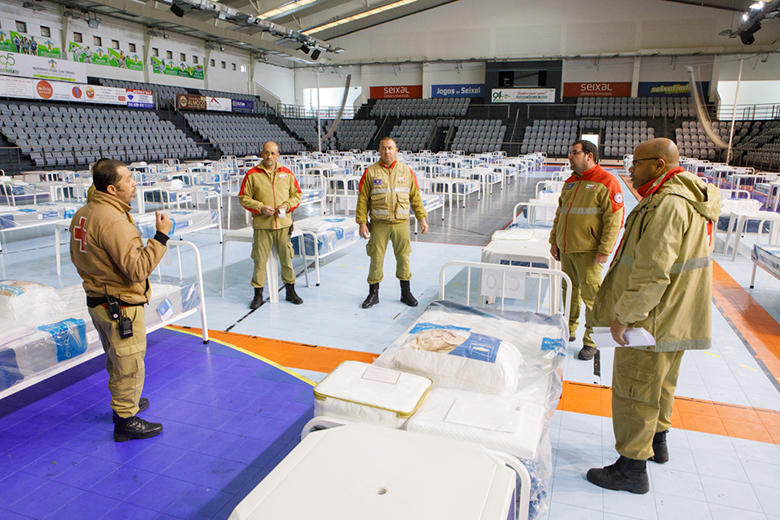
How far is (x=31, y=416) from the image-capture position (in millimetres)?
2998

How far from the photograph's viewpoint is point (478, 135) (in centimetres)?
2581

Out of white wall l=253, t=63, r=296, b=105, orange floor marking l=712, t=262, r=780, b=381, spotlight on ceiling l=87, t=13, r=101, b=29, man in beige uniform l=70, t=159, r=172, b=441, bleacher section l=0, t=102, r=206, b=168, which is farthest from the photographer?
white wall l=253, t=63, r=296, b=105

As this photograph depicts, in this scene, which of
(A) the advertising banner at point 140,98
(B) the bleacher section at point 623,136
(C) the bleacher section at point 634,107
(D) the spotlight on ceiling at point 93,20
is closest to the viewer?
(D) the spotlight on ceiling at point 93,20

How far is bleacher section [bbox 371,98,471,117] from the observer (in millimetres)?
28091

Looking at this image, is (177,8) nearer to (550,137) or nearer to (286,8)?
(286,8)

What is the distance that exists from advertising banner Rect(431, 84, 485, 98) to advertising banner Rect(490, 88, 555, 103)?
1234 millimetres

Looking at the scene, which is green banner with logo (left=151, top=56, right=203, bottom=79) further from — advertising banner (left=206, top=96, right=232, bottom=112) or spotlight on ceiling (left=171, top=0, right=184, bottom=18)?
spotlight on ceiling (left=171, top=0, right=184, bottom=18)

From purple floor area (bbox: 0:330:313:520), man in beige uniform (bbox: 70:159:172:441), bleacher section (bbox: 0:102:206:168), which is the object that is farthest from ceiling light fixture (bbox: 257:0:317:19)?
man in beige uniform (bbox: 70:159:172:441)

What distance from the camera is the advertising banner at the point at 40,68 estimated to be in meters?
16.1

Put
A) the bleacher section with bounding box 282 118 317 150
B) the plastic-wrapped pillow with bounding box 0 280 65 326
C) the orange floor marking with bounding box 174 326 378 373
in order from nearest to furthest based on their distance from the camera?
the plastic-wrapped pillow with bounding box 0 280 65 326
the orange floor marking with bounding box 174 326 378 373
the bleacher section with bounding box 282 118 317 150

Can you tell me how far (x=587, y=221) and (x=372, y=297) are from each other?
7.05 ft

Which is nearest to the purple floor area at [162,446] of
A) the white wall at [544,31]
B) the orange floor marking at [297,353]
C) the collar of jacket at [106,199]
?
the orange floor marking at [297,353]

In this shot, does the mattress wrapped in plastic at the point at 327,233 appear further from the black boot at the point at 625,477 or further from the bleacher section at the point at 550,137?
the bleacher section at the point at 550,137

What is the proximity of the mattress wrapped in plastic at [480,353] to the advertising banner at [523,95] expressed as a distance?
88.3 feet
